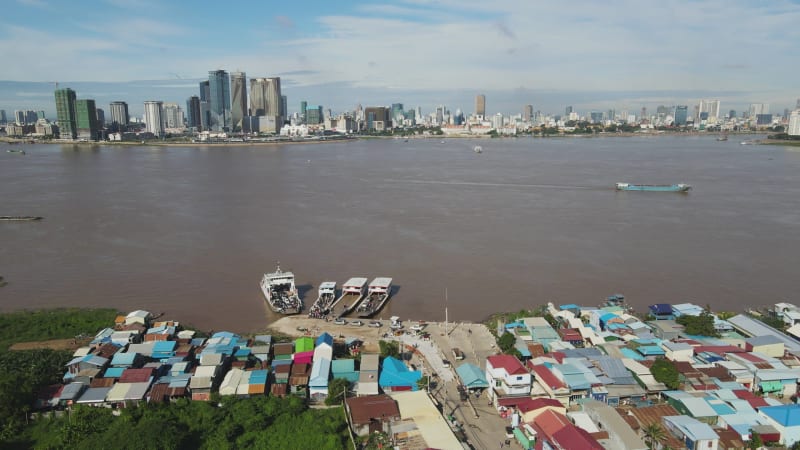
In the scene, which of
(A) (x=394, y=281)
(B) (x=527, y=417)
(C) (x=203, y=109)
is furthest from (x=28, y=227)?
(C) (x=203, y=109)

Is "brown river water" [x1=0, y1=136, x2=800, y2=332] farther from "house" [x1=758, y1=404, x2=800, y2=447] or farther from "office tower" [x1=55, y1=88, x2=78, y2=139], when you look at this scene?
"office tower" [x1=55, y1=88, x2=78, y2=139]

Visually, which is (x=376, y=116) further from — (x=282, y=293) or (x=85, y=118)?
(x=282, y=293)

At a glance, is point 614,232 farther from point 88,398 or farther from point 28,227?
point 28,227

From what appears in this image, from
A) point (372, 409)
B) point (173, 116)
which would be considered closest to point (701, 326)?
point (372, 409)

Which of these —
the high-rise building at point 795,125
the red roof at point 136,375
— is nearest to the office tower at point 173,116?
the high-rise building at point 795,125

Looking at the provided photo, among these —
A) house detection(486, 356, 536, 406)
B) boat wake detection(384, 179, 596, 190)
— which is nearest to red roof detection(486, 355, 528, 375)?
house detection(486, 356, 536, 406)

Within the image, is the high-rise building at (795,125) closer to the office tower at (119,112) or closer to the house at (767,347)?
the house at (767,347)
